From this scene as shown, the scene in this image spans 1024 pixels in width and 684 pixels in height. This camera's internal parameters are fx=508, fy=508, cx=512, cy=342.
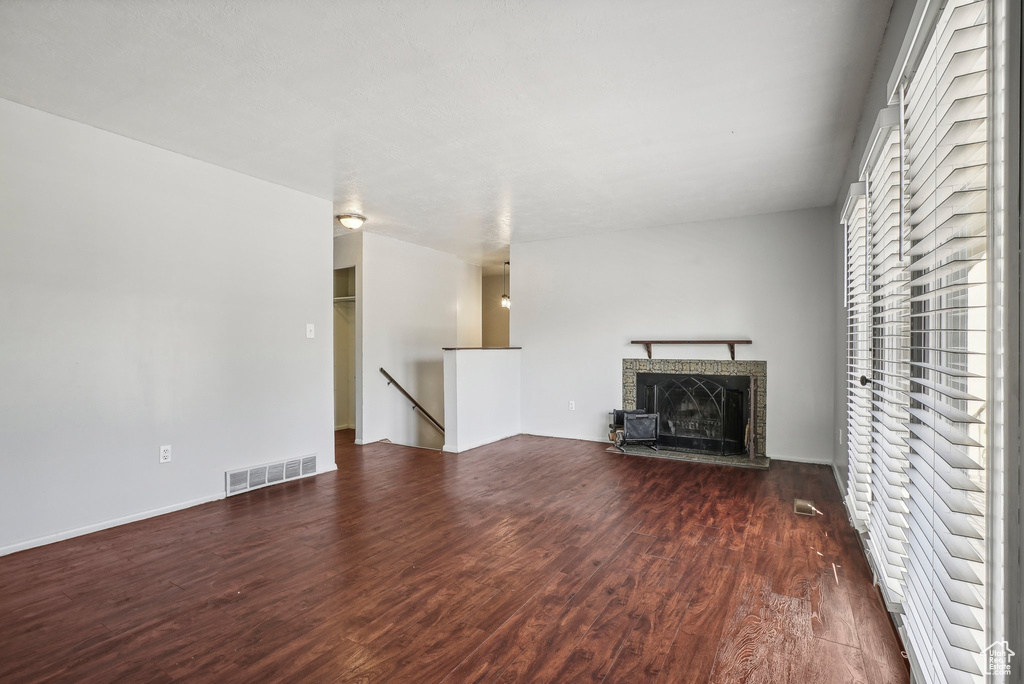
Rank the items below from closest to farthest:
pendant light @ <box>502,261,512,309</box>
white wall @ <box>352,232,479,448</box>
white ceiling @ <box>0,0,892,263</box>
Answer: white ceiling @ <box>0,0,892,263</box>, white wall @ <box>352,232,479,448</box>, pendant light @ <box>502,261,512,309</box>

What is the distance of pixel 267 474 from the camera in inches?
159

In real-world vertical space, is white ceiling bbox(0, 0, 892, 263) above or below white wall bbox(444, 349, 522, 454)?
above

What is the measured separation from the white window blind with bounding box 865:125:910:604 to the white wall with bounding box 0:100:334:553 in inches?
157

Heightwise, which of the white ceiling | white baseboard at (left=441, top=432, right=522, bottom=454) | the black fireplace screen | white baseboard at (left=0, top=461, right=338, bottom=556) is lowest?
white baseboard at (left=441, top=432, right=522, bottom=454)

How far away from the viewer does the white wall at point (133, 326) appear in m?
2.82

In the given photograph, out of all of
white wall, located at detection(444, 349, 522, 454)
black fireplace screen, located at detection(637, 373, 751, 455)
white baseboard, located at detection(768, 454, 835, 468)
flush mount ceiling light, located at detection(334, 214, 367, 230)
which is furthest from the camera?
white wall, located at detection(444, 349, 522, 454)

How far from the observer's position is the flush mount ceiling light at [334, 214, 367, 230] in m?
5.03

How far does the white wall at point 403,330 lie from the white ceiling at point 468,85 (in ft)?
6.58

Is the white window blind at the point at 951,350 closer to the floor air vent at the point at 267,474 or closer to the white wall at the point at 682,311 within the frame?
the white wall at the point at 682,311

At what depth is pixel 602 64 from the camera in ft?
7.72

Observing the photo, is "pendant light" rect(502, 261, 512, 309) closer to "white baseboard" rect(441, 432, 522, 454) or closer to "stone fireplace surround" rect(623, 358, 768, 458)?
"white baseboard" rect(441, 432, 522, 454)

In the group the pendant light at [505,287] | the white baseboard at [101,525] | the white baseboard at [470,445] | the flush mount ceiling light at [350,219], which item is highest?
the flush mount ceiling light at [350,219]

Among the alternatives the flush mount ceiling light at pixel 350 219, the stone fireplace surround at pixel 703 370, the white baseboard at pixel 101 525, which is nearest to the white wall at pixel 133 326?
the white baseboard at pixel 101 525

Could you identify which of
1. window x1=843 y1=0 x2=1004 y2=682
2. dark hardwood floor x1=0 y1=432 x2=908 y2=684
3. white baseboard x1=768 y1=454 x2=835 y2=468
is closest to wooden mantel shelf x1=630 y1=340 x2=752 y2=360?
white baseboard x1=768 y1=454 x2=835 y2=468
